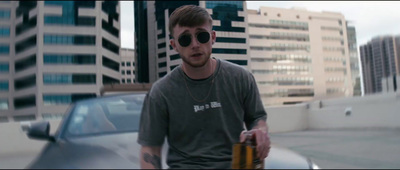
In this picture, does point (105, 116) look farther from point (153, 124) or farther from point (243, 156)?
point (243, 156)

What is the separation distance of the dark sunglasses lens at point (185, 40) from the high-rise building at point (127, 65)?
1.48m

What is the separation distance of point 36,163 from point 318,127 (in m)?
13.7

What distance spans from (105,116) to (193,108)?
3.56 ft

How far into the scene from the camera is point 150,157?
1102mm

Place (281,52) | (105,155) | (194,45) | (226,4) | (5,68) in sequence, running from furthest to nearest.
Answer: (5,68)
(281,52)
(226,4)
(105,155)
(194,45)

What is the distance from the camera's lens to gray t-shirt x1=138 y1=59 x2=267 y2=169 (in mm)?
1118

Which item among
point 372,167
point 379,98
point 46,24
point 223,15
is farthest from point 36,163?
point 46,24

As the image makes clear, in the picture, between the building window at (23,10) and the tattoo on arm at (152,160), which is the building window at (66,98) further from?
the building window at (23,10)

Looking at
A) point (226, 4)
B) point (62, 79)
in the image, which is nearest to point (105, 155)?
point (226, 4)

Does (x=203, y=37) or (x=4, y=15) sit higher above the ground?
(x=4, y=15)

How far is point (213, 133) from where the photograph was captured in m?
1.15

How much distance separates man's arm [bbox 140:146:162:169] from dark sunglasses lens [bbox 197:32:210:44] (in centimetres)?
40

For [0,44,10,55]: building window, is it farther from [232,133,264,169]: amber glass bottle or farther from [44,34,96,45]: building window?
[44,34,96,45]: building window

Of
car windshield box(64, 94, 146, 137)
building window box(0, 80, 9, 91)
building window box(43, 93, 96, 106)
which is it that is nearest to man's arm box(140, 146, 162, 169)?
car windshield box(64, 94, 146, 137)
